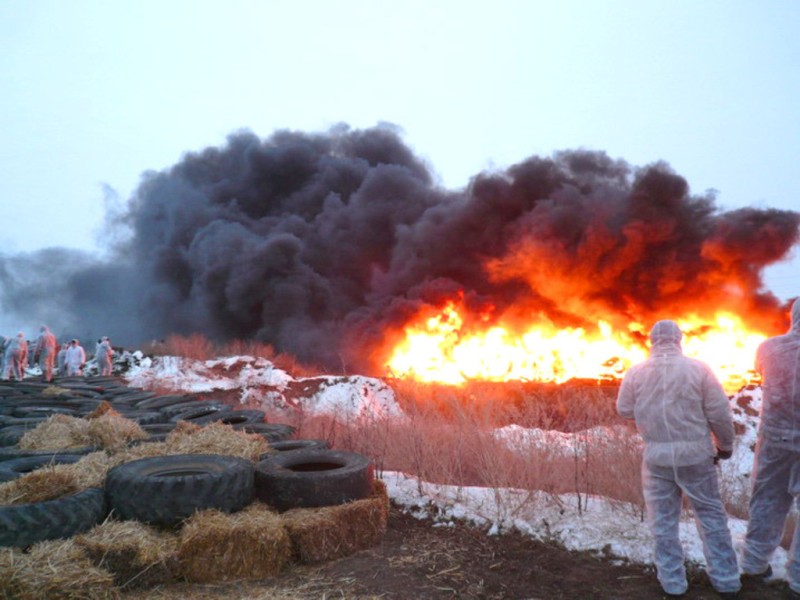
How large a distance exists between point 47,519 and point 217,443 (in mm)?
2306

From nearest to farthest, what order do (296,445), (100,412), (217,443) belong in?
(217,443), (296,445), (100,412)

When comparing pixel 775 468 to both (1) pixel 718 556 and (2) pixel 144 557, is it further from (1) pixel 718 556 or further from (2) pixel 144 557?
(2) pixel 144 557

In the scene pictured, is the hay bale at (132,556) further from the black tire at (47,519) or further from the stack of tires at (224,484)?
the stack of tires at (224,484)

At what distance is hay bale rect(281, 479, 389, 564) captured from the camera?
5.03 metres

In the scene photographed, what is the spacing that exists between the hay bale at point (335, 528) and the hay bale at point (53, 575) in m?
1.45

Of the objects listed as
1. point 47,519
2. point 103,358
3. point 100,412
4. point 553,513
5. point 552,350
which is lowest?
point 553,513

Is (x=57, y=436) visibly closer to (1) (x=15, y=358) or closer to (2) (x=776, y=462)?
(2) (x=776, y=462)

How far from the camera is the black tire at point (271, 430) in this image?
8.75 meters

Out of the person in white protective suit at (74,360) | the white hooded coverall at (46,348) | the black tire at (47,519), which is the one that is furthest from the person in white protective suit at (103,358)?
the black tire at (47,519)

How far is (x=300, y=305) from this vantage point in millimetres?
33375

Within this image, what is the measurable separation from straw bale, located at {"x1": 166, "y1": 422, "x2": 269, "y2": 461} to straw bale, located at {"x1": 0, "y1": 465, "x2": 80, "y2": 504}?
1.58 metres

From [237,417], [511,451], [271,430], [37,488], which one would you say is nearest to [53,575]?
[37,488]

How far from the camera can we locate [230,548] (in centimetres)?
470

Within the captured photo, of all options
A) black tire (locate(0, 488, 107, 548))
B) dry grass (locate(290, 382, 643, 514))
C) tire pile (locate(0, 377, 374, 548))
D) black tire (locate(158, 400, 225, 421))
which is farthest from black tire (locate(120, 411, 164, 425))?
black tire (locate(0, 488, 107, 548))
